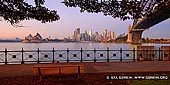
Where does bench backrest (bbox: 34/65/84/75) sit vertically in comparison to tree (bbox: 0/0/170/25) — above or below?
below

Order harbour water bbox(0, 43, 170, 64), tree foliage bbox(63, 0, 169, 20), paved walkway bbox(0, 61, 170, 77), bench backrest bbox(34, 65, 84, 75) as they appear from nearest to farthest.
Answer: tree foliage bbox(63, 0, 169, 20), bench backrest bbox(34, 65, 84, 75), paved walkway bbox(0, 61, 170, 77), harbour water bbox(0, 43, 170, 64)

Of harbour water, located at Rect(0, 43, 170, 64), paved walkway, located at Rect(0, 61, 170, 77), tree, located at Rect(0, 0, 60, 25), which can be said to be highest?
tree, located at Rect(0, 0, 60, 25)

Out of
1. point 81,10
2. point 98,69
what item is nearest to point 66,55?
point 98,69

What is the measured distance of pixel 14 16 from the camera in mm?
8547

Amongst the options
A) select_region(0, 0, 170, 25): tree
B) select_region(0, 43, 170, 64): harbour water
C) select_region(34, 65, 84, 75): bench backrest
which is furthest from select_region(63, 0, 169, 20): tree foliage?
select_region(0, 43, 170, 64): harbour water

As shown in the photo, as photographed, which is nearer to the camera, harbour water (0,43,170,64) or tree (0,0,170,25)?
tree (0,0,170,25)

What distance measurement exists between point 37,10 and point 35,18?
1.37 ft

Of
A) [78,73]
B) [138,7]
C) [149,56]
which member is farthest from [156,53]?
[138,7]

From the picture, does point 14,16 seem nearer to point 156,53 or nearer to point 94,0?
point 94,0

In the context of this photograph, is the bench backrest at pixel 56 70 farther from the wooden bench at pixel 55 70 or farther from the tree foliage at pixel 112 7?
the tree foliage at pixel 112 7

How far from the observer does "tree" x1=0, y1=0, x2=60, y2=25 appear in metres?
8.19

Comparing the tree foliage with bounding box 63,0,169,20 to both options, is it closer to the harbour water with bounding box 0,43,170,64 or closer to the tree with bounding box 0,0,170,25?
the tree with bounding box 0,0,170,25

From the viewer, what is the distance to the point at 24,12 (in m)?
8.53

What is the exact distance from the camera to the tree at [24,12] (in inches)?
322
